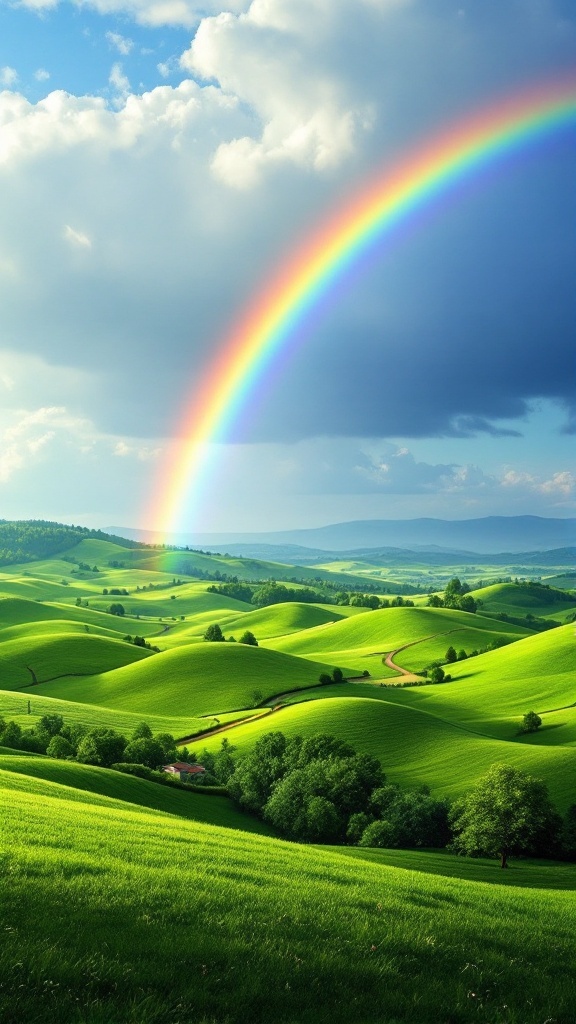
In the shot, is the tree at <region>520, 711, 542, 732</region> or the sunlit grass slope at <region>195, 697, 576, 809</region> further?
the tree at <region>520, 711, 542, 732</region>

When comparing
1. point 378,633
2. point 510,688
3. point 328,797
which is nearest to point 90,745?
point 328,797

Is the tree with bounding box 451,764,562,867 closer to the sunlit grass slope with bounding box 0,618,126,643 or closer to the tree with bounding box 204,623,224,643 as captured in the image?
the tree with bounding box 204,623,224,643

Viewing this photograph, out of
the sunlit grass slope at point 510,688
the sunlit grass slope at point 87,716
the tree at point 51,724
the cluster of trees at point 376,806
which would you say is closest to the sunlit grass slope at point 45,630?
the sunlit grass slope at point 87,716

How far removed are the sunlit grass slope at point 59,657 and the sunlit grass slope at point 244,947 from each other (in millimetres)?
124967

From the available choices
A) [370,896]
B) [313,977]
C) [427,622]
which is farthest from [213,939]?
[427,622]

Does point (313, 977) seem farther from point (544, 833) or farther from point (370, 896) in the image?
point (544, 833)

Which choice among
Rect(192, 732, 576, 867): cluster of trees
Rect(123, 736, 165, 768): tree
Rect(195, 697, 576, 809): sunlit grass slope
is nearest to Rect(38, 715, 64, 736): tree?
Rect(123, 736, 165, 768): tree

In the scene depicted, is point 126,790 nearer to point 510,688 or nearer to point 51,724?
point 51,724

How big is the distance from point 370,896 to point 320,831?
50.1 m

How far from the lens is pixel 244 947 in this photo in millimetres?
9914

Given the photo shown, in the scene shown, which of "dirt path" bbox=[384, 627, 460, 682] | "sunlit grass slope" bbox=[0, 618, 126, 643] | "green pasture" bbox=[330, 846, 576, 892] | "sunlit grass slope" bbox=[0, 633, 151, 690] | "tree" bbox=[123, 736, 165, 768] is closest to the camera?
"green pasture" bbox=[330, 846, 576, 892]

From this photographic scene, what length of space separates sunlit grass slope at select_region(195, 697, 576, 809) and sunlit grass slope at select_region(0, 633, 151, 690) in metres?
52.2

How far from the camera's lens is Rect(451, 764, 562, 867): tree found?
54.5 m

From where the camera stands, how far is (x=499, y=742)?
78.3 m
